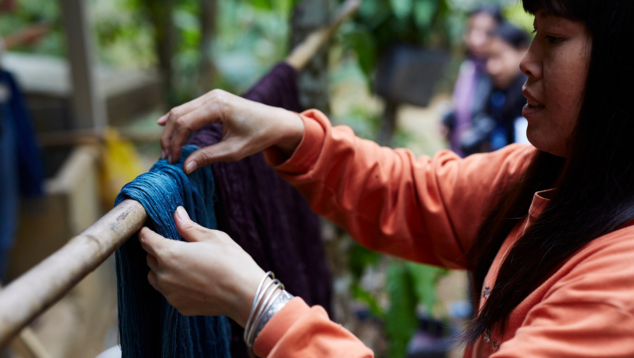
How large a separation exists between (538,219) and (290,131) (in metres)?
0.41

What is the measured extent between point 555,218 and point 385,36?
1600 millimetres

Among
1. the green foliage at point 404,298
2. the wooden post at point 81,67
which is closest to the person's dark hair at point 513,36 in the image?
the green foliage at point 404,298

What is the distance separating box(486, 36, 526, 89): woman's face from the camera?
7.41ft

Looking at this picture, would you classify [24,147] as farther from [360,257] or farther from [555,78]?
[555,78]

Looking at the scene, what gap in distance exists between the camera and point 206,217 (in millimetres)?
753

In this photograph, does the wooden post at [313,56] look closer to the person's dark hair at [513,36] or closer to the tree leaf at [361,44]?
the tree leaf at [361,44]

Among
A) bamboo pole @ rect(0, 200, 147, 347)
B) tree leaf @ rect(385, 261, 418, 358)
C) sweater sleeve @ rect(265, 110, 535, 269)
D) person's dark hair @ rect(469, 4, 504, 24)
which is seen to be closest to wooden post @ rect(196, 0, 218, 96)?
person's dark hair @ rect(469, 4, 504, 24)

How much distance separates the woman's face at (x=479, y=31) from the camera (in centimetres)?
265

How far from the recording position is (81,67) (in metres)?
2.79

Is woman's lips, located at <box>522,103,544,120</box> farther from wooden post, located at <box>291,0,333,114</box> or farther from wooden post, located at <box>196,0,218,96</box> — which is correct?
wooden post, located at <box>196,0,218,96</box>

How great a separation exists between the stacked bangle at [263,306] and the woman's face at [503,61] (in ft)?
6.74

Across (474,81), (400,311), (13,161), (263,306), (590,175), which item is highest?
(590,175)

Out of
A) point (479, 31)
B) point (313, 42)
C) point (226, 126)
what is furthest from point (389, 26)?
point (226, 126)

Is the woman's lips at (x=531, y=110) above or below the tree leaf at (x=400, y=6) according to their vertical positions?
below
